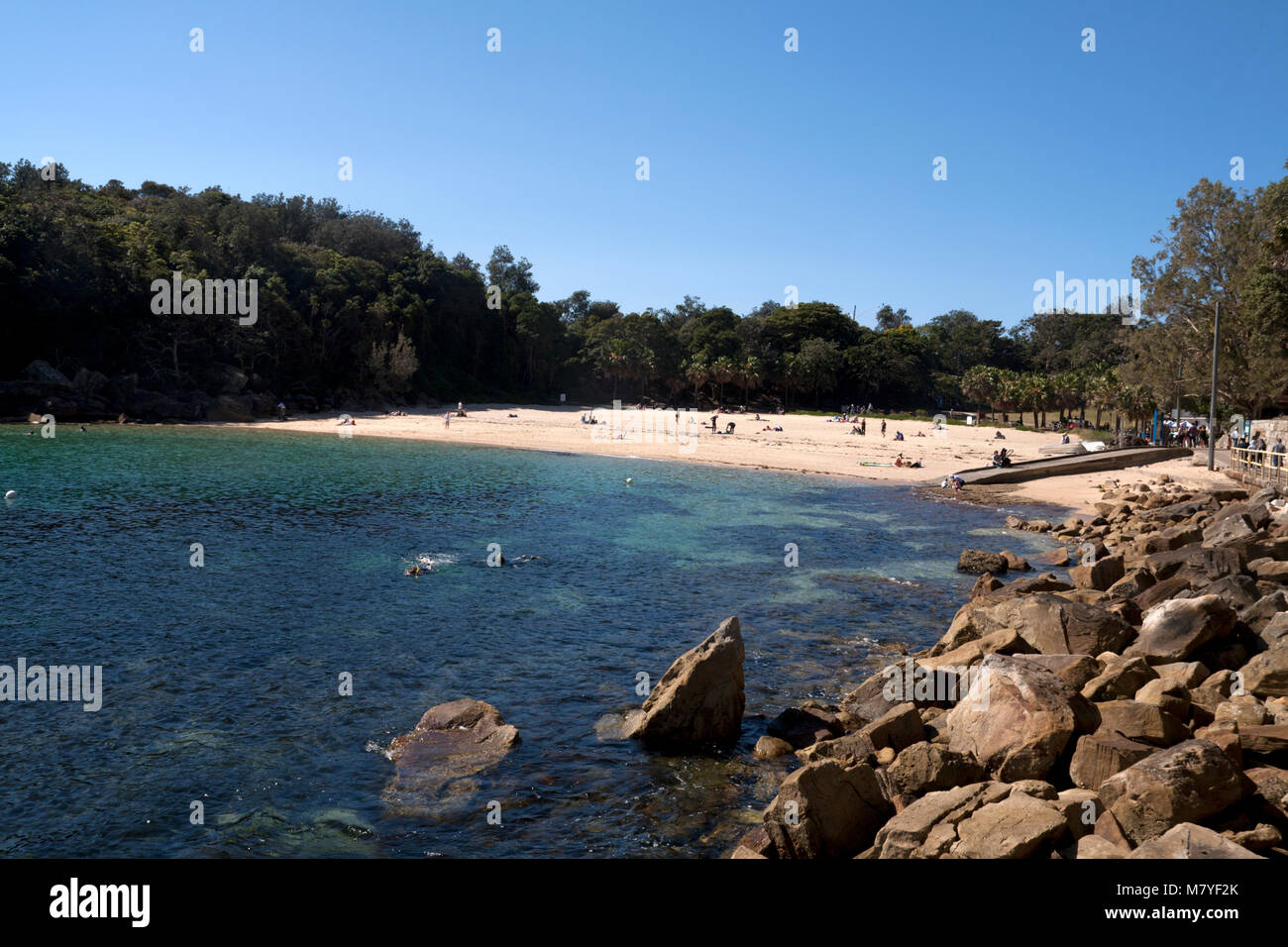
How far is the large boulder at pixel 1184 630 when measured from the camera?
34.5ft

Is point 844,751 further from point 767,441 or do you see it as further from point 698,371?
point 698,371

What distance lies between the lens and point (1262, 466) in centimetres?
3020

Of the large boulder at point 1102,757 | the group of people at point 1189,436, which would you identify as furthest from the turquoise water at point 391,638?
the group of people at point 1189,436

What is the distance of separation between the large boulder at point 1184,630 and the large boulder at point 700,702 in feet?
17.1

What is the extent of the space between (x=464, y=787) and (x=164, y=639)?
324 inches

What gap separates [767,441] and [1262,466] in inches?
1258

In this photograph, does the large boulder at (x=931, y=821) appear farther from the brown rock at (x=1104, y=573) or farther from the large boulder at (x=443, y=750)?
the brown rock at (x=1104, y=573)

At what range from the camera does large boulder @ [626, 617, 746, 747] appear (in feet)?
35.8

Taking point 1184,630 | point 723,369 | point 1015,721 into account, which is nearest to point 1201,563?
point 1184,630

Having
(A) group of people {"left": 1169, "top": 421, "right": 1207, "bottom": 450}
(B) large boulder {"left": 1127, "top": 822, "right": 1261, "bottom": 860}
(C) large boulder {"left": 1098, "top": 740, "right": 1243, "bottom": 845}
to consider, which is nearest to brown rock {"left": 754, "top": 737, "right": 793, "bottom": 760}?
(C) large boulder {"left": 1098, "top": 740, "right": 1243, "bottom": 845}

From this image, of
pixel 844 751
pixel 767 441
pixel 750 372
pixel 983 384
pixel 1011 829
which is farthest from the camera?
pixel 750 372

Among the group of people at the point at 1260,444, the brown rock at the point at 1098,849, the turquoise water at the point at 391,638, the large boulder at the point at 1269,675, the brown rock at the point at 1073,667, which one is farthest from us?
the group of people at the point at 1260,444

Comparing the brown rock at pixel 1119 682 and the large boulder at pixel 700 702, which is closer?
the brown rock at pixel 1119 682
